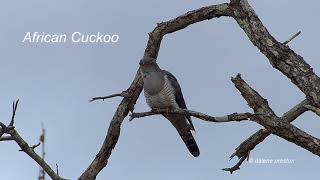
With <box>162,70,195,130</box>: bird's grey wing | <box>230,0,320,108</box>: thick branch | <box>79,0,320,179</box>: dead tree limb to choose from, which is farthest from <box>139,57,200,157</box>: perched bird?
<box>230,0,320,108</box>: thick branch

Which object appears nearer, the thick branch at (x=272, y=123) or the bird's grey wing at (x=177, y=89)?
the thick branch at (x=272, y=123)

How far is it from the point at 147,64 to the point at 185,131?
1.57 m

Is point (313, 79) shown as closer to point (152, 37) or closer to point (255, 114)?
point (255, 114)

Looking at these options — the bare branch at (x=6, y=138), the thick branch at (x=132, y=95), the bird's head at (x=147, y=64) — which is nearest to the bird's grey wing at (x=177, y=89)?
the bird's head at (x=147, y=64)

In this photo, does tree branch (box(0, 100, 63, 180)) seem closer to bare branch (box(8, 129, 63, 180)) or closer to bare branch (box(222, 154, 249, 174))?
bare branch (box(8, 129, 63, 180))

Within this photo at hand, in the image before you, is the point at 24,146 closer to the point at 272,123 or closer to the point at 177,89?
the point at 272,123

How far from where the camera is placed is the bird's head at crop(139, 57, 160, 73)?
9555 mm

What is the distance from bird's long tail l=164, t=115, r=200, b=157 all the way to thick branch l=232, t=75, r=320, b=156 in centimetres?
348

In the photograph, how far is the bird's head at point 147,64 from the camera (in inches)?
376

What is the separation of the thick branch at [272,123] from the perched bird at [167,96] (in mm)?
2805

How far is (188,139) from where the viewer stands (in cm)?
1075

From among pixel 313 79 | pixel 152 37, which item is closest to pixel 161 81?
pixel 152 37

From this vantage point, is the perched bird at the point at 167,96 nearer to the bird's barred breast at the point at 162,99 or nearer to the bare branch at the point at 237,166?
the bird's barred breast at the point at 162,99

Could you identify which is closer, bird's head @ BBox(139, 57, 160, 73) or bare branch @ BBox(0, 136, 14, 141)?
bare branch @ BBox(0, 136, 14, 141)
